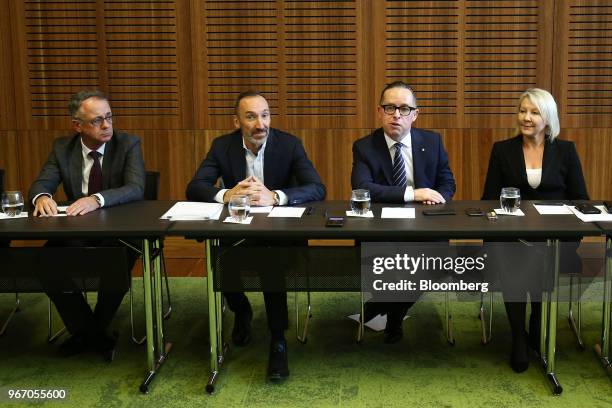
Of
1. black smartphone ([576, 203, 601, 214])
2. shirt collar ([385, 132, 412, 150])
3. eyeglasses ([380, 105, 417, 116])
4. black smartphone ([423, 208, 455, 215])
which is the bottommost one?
black smartphone ([423, 208, 455, 215])

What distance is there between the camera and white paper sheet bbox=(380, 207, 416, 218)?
308 centimetres

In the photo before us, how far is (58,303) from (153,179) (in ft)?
2.90

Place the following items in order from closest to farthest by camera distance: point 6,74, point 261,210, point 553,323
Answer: point 553,323
point 261,210
point 6,74

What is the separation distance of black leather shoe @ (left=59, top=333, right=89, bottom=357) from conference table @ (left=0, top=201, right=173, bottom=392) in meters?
0.40

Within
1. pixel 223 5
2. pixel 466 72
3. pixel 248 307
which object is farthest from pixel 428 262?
pixel 223 5

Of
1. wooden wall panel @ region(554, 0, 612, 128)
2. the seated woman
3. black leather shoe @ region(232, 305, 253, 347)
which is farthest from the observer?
wooden wall panel @ region(554, 0, 612, 128)

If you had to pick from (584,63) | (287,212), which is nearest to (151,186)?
(287,212)

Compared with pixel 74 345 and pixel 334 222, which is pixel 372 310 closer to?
pixel 334 222

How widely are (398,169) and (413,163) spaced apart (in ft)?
0.32

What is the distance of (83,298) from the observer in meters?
3.42

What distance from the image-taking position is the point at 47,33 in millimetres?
5273

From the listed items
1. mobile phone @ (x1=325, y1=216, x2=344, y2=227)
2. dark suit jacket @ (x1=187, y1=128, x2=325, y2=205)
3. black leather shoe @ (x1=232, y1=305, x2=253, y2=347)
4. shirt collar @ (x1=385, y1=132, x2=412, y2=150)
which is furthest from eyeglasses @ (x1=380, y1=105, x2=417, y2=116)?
black leather shoe @ (x1=232, y1=305, x2=253, y2=347)

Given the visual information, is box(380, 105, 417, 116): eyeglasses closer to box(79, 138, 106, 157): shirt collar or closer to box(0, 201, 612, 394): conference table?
box(0, 201, 612, 394): conference table

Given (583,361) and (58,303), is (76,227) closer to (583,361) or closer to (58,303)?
(58,303)
